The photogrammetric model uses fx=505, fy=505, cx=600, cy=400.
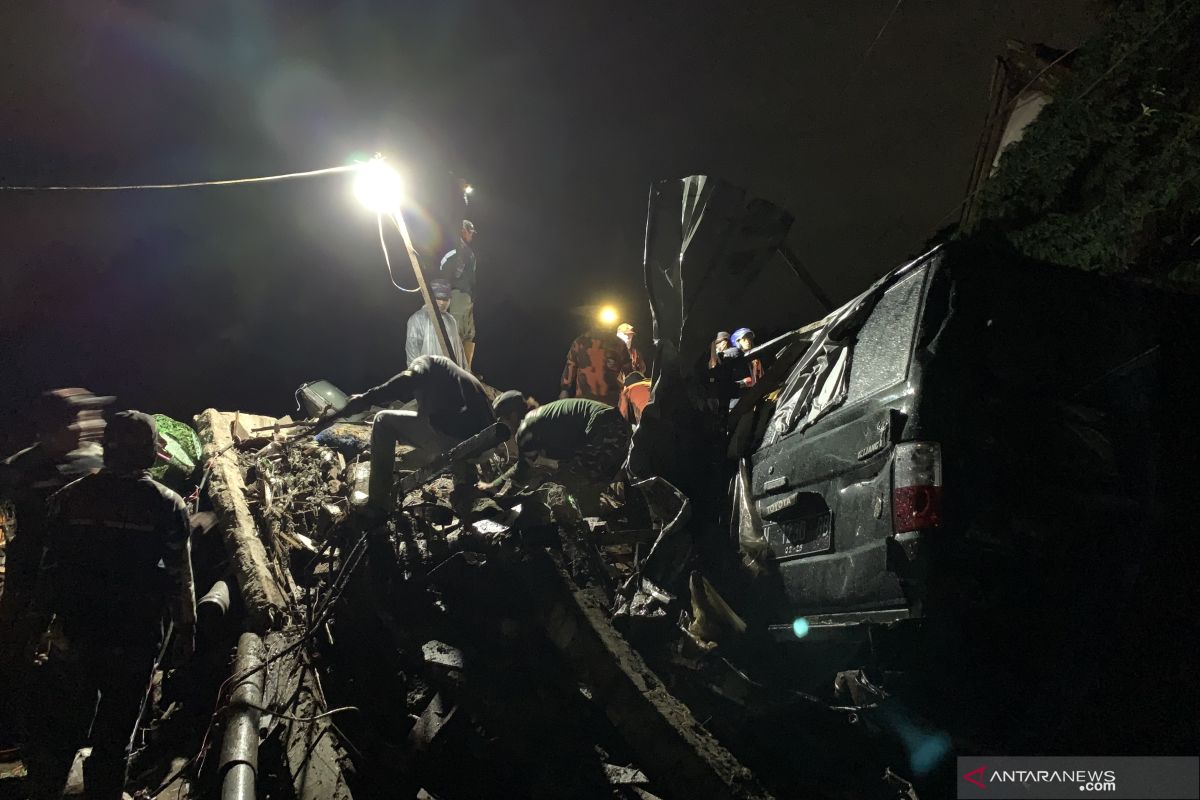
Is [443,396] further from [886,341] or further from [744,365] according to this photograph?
[886,341]

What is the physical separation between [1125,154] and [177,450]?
14894 mm

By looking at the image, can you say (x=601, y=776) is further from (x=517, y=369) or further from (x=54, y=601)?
(x=517, y=369)

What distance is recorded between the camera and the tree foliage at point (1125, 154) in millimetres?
6598

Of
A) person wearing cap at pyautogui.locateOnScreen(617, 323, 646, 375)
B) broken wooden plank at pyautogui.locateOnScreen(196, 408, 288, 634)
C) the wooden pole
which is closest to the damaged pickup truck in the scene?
broken wooden plank at pyautogui.locateOnScreen(196, 408, 288, 634)

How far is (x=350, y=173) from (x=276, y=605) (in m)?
8.26

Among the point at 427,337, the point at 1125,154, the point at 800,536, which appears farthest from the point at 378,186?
the point at 1125,154

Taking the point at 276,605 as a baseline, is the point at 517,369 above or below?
above

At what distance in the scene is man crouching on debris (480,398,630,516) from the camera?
594 cm

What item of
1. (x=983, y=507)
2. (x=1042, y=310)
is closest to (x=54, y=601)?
(x=983, y=507)

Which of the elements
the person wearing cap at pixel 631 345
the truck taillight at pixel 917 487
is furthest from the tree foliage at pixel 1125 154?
the person wearing cap at pixel 631 345

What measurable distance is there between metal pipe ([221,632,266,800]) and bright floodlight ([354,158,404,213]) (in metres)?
8.78

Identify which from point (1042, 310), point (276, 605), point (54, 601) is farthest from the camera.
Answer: point (276, 605)

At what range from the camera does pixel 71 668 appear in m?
3.70

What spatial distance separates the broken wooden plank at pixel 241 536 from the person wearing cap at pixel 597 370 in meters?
8.57
